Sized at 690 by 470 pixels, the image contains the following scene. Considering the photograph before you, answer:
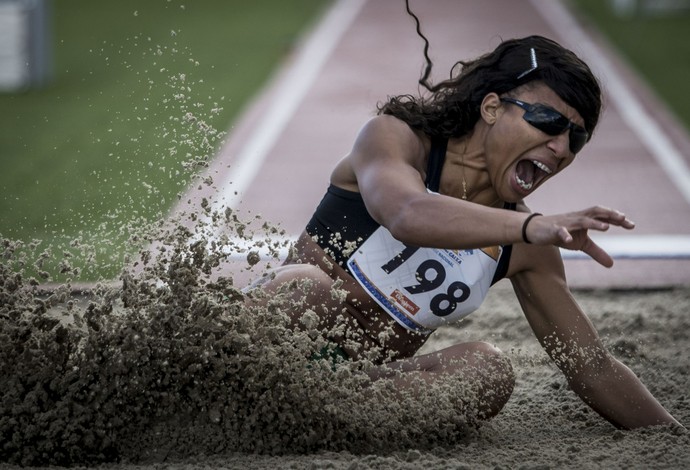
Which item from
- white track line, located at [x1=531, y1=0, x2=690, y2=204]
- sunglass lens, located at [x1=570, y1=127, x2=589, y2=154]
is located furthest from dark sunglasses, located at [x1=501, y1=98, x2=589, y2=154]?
white track line, located at [x1=531, y1=0, x2=690, y2=204]

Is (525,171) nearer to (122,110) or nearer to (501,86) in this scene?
(501,86)

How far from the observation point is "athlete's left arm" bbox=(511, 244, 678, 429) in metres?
3.86

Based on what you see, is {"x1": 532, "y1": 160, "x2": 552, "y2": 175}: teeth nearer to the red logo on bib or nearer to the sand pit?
the red logo on bib

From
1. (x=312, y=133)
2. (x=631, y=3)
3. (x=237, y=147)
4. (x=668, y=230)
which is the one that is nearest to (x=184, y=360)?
(x=668, y=230)

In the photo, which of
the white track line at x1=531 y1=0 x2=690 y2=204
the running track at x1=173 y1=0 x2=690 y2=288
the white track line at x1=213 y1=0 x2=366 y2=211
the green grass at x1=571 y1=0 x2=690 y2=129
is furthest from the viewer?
the green grass at x1=571 y1=0 x2=690 y2=129

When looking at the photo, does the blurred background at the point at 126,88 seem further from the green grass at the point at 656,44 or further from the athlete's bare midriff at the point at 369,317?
the athlete's bare midriff at the point at 369,317

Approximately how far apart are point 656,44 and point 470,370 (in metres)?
11.2

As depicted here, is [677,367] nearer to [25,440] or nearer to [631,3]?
[25,440]

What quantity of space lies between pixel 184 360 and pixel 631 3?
13503 mm

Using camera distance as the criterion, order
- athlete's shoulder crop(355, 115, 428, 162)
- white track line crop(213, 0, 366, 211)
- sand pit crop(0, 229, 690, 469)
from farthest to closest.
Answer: white track line crop(213, 0, 366, 211), athlete's shoulder crop(355, 115, 428, 162), sand pit crop(0, 229, 690, 469)

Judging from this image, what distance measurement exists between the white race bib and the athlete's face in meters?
0.26

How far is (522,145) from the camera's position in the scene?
3.61 m

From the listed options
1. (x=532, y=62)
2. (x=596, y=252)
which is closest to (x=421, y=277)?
(x=532, y=62)

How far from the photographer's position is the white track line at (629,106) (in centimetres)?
885
